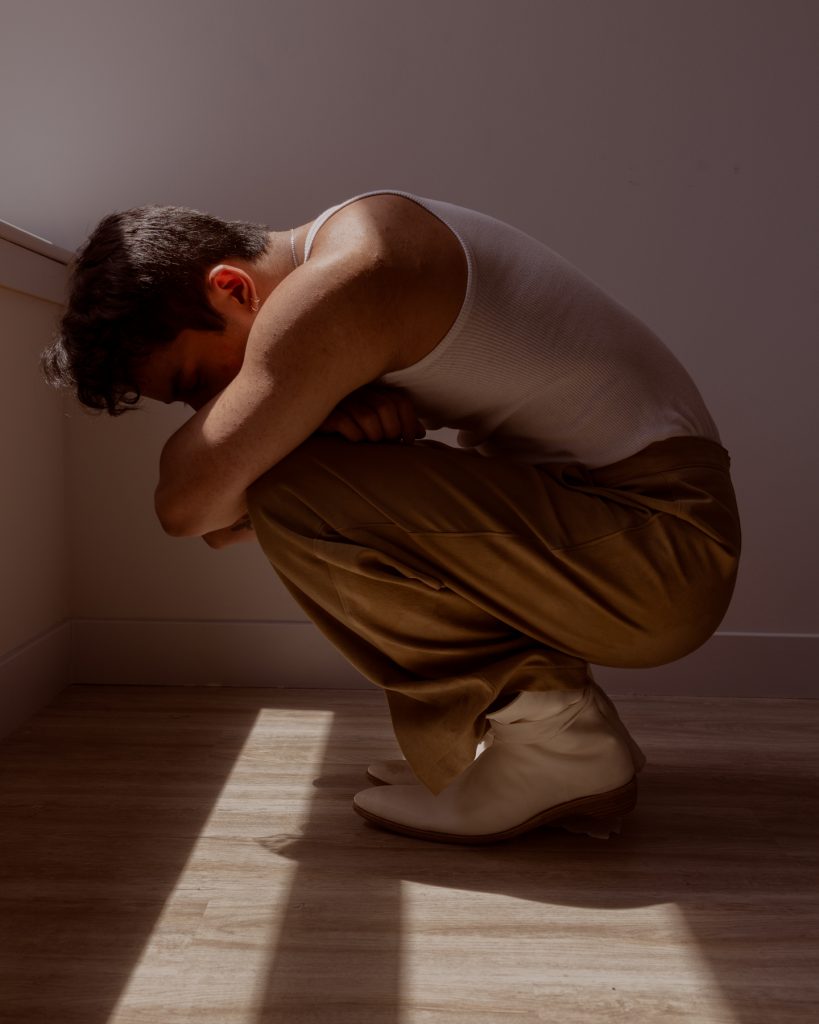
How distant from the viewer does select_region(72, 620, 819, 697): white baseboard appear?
213 cm

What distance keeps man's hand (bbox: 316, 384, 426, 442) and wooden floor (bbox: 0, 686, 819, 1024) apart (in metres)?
0.52

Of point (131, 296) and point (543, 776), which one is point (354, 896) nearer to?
point (543, 776)

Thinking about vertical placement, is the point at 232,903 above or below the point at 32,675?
above

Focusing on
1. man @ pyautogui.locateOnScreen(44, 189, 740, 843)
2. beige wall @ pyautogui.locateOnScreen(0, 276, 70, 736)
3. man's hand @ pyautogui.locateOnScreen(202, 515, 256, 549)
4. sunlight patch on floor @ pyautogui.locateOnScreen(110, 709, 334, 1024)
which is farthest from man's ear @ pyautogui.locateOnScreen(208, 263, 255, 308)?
sunlight patch on floor @ pyautogui.locateOnScreen(110, 709, 334, 1024)

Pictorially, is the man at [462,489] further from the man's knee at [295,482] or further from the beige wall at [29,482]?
the beige wall at [29,482]

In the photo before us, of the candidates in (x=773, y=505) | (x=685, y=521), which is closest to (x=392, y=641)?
(x=685, y=521)

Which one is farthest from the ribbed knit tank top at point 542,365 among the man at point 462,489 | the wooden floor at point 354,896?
the wooden floor at point 354,896

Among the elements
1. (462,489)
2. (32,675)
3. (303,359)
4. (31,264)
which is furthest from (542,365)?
(32,675)

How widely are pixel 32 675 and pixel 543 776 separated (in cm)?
102

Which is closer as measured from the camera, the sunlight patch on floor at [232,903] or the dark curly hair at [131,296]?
the sunlight patch on floor at [232,903]

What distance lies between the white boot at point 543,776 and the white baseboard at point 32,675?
0.79 meters

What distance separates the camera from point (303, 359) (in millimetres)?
1209

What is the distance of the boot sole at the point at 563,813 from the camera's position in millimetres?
1372

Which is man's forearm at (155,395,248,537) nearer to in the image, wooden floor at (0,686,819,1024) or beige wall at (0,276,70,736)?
wooden floor at (0,686,819,1024)
